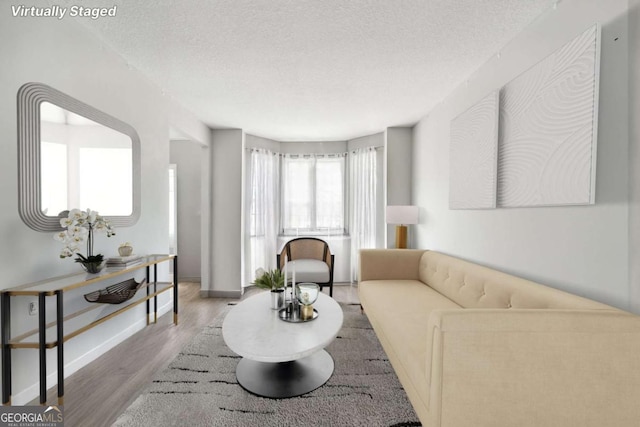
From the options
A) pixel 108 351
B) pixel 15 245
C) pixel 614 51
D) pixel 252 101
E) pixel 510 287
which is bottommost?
pixel 108 351

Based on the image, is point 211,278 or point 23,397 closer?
point 23,397

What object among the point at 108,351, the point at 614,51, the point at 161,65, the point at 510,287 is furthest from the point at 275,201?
the point at 614,51

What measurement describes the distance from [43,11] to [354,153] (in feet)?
12.6

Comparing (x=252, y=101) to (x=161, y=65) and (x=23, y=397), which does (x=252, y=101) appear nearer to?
(x=161, y=65)

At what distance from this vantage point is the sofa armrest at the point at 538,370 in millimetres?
1092

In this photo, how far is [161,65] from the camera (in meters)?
2.43

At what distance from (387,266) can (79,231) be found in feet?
9.14

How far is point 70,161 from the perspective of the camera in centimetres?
198

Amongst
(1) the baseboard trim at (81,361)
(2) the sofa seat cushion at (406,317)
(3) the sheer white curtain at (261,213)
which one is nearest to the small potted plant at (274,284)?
(2) the sofa seat cushion at (406,317)

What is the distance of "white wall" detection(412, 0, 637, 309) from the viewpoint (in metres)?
1.27

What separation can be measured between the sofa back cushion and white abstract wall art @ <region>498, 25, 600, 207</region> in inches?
19.6

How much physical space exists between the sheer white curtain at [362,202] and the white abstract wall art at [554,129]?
2.53m

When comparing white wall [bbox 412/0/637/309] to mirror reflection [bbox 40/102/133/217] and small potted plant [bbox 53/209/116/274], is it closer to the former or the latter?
small potted plant [bbox 53/209/116/274]

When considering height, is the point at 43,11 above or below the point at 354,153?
above
